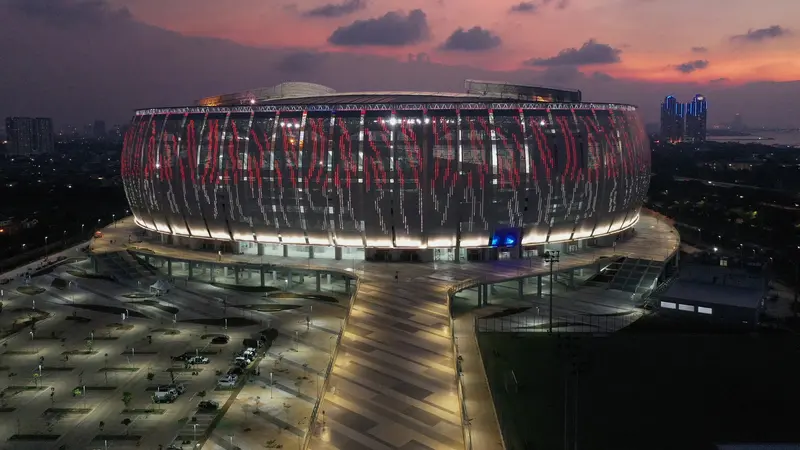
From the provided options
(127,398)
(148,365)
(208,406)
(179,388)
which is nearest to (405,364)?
(208,406)

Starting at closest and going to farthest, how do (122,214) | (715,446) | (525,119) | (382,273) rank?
(715,446)
(382,273)
(525,119)
(122,214)

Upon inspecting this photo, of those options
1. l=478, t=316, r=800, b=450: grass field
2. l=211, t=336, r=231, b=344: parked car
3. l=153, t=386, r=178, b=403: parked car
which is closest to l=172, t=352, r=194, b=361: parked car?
l=211, t=336, r=231, b=344: parked car

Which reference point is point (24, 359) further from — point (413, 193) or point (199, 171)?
point (413, 193)

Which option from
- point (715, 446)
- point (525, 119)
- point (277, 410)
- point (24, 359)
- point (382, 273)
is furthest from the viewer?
point (525, 119)

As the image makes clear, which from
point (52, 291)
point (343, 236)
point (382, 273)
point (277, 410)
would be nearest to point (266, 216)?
point (343, 236)

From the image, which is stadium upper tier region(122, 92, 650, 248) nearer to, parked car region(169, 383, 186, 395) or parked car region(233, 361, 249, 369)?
parked car region(233, 361, 249, 369)

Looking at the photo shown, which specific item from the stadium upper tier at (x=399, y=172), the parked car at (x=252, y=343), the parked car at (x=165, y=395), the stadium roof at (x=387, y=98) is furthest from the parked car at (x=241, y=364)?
the stadium roof at (x=387, y=98)
